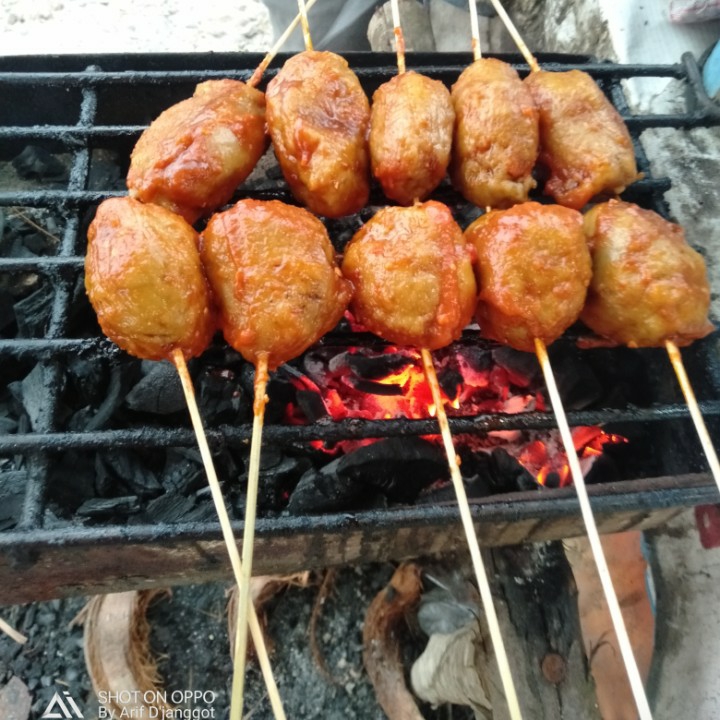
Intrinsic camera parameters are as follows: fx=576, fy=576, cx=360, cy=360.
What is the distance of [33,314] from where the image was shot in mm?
2518

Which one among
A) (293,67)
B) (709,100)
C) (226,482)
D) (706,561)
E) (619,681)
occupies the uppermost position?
(293,67)

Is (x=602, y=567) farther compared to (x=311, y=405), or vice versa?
(x=311, y=405)

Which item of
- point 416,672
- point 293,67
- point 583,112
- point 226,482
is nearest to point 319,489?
point 226,482

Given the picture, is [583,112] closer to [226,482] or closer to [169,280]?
[169,280]

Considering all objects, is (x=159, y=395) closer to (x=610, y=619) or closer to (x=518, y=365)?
(x=518, y=365)

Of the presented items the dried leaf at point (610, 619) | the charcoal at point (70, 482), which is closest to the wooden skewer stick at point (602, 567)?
the dried leaf at point (610, 619)

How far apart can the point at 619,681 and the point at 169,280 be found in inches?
101

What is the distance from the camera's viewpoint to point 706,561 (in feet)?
7.69

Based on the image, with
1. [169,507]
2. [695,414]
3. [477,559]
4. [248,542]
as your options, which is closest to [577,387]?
[695,414]

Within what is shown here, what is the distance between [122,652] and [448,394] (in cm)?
182

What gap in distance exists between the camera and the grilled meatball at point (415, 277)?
1.84 metres

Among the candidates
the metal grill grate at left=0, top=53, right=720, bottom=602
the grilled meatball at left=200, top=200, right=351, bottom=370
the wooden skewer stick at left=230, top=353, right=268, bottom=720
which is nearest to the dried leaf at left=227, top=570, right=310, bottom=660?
the metal grill grate at left=0, top=53, right=720, bottom=602

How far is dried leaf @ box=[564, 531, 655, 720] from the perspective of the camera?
258cm

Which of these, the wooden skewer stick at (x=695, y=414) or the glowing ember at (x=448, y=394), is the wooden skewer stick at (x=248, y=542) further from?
the wooden skewer stick at (x=695, y=414)
